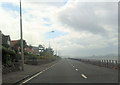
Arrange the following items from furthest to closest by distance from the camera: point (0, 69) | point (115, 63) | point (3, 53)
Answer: point (115, 63) → point (3, 53) → point (0, 69)

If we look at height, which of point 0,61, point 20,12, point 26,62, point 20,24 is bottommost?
point 26,62

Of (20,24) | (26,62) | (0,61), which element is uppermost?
(20,24)

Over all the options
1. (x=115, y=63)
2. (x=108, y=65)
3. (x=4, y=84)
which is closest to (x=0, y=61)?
(x=4, y=84)

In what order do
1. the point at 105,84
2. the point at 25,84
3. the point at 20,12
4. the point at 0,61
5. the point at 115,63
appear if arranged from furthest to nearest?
the point at 115,63
the point at 20,12
the point at 0,61
the point at 25,84
the point at 105,84

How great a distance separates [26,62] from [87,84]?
2818 cm

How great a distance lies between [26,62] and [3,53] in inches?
762

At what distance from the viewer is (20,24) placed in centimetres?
2061

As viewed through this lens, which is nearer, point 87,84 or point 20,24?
point 87,84

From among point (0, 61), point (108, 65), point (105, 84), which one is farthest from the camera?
point (108, 65)

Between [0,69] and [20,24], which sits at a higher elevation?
[20,24]

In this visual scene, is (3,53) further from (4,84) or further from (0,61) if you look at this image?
(4,84)

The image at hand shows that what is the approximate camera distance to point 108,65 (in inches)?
1137

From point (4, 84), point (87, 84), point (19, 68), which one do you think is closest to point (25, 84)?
point (4, 84)

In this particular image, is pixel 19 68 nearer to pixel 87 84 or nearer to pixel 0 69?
pixel 0 69
